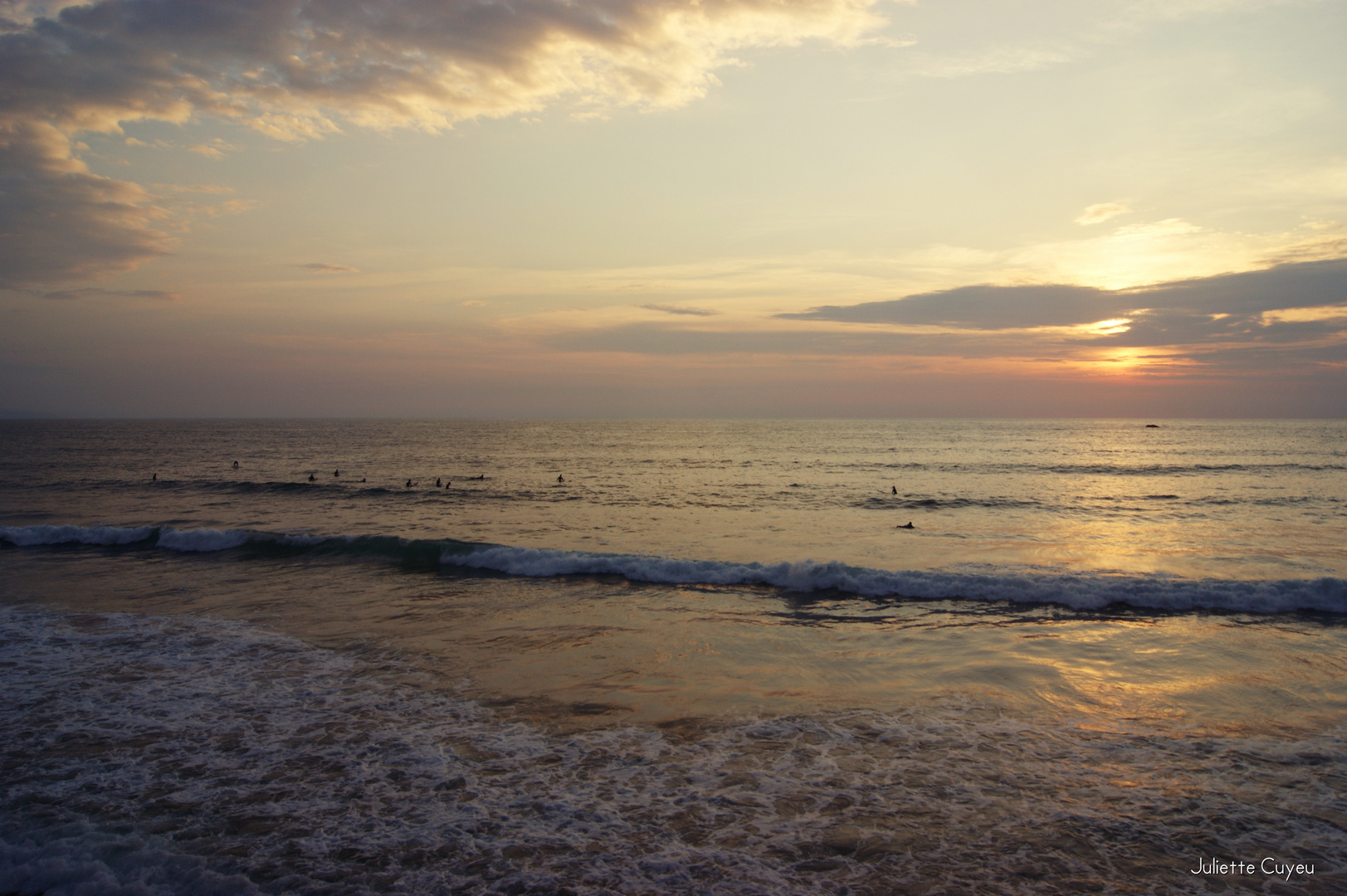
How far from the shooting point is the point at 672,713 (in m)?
8.68

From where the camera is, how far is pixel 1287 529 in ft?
78.4

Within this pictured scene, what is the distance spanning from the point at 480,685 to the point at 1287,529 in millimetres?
28970

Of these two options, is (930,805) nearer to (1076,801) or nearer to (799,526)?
(1076,801)

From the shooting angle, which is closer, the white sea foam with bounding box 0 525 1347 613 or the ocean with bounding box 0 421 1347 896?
the ocean with bounding box 0 421 1347 896

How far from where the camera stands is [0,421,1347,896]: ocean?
5.59 meters

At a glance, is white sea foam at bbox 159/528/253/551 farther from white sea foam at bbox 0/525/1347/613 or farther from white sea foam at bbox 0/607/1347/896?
white sea foam at bbox 0/607/1347/896

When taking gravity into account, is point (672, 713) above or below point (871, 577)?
above
